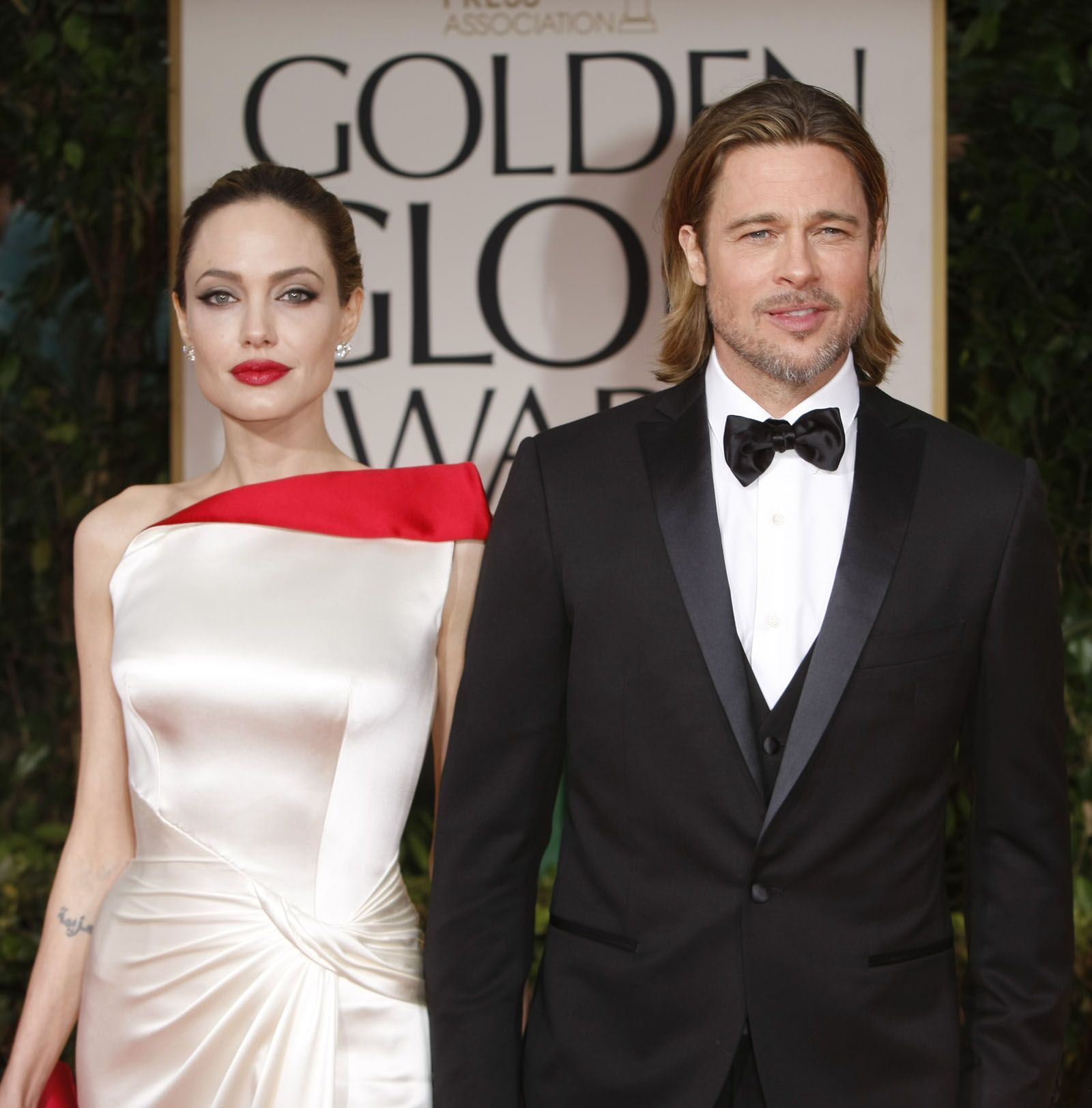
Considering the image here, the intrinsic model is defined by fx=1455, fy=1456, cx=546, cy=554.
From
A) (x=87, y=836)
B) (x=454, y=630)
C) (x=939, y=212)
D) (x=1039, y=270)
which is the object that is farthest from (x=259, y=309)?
(x=1039, y=270)

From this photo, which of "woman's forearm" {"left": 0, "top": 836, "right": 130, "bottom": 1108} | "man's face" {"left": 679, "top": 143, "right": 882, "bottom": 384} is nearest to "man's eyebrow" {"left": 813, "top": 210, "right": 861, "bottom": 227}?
"man's face" {"left": 679, "top": 143, "right": 882, "bottom": 384}

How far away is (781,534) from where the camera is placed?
1.67 metres

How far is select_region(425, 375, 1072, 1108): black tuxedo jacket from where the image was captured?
160 cm

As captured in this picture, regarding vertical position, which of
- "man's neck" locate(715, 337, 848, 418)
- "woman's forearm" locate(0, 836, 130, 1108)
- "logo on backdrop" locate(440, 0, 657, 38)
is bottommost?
"woman's forearm" locate(0, 836, 130, 1108)

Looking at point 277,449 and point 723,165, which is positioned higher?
point 723,165

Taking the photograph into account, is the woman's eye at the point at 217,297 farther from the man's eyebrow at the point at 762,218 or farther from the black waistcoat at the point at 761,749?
the black waistcoat at the point at 761,749

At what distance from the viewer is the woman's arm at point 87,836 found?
72.5 inches

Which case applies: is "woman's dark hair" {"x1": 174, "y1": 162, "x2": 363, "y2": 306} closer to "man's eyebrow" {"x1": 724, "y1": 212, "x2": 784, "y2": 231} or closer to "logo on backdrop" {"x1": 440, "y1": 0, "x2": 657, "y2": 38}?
"man's eyebrow" {"x1": 724, "y1": 212, "x2": 784, "y2": 231}

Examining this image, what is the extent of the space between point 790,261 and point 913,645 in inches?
18.0

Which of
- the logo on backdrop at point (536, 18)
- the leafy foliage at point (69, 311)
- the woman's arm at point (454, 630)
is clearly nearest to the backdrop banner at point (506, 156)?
the logo on backdrop at point (536, 18)

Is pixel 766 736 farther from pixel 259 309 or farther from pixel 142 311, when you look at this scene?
pixel 142 311

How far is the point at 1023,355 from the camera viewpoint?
132 inches

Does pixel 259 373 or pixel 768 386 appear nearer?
pixel 768 386

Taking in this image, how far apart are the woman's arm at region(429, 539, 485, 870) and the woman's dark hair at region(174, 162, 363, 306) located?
40 cm
